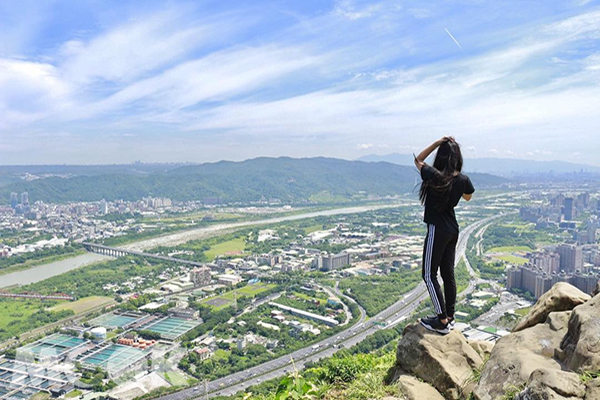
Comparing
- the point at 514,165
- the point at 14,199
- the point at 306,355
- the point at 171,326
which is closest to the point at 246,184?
the point at 14,199

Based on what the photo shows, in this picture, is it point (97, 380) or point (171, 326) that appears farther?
point (171, 326)

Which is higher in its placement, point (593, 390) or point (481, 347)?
point (593, 390)

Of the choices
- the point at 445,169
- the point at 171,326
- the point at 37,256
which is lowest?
the point at 171,326

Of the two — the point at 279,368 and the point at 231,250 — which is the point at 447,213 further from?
the point at 231,250

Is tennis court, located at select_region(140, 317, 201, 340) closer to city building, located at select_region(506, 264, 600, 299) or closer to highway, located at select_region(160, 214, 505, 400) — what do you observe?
highway, located at select_region(160, 214, 505, 400)

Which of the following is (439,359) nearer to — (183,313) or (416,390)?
(416,390)

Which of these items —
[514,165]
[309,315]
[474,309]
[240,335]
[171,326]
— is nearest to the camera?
[240,335]

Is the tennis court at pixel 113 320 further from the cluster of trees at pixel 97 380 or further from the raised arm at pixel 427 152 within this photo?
the raised arm at pixel 427 152

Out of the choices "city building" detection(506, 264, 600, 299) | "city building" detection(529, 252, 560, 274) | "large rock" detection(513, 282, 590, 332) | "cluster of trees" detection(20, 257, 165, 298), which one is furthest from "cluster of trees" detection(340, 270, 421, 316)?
"large rock" detection(513, 282, 590, 332)
